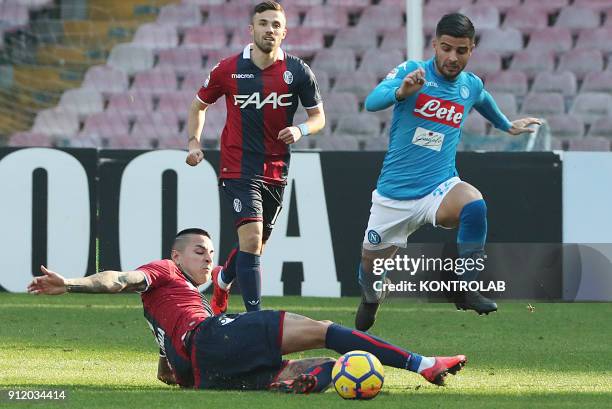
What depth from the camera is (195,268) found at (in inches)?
254

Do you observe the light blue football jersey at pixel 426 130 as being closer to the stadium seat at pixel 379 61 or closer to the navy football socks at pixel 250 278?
the navy football socks at pixel 250 278

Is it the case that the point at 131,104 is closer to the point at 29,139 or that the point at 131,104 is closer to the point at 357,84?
the point at 29,139

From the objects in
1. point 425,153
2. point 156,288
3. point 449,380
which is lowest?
point 449,380

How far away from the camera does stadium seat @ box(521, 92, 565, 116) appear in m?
15.1

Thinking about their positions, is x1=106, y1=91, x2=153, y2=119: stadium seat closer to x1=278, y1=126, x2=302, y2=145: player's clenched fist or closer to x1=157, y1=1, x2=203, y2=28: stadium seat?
x1=157, y1=1, x2=203, y2=28: stadium seat

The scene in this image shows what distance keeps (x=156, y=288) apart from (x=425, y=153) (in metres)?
2.36

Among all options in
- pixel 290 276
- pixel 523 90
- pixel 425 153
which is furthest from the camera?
pixel 523 90

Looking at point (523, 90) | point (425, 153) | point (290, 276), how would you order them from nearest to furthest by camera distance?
point (425, 153) < point (290, 276) < point (523, 90)

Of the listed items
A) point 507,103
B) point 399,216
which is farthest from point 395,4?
point 399,216

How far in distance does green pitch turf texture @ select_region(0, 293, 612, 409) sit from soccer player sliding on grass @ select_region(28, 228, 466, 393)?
0.38ft

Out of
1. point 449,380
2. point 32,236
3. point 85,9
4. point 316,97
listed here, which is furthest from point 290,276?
point 85,9

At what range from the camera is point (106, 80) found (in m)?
15.7

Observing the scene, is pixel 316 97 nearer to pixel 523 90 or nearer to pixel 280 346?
pixel 280 346

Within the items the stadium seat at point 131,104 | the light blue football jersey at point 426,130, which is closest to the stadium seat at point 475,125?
the stadium seat at point 131,104
